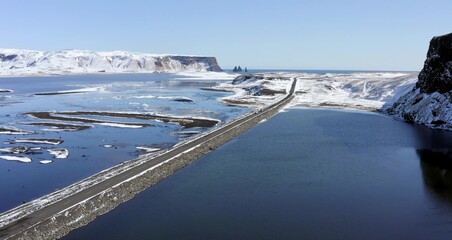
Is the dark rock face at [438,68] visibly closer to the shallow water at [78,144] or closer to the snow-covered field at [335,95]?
the snow-covered field at [335,95]

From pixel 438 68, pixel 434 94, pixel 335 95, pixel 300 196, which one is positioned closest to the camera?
pixel 300 196

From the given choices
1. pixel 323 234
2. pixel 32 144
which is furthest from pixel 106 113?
pixel 323 234

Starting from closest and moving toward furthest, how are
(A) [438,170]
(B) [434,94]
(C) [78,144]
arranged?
(A) [438,170]
(C) [78,144]
(B) [434,94]

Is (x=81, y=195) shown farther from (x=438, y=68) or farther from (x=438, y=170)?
(x=438, y=68)

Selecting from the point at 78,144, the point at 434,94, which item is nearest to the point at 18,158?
the point at 78,144

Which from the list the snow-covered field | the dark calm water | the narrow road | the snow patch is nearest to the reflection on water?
the dark calm water

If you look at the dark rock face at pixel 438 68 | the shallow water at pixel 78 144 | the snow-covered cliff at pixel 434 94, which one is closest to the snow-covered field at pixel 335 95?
the snow-covered cliff at pixel 434 94

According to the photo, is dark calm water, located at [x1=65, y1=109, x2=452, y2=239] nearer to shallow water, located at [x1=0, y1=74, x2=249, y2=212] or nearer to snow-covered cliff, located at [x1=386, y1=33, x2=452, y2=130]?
shallow water, located at [x1=0, y1=74, x2=249, y2=212]
